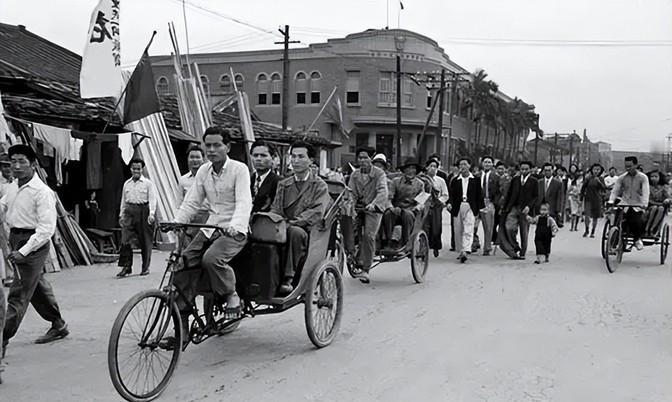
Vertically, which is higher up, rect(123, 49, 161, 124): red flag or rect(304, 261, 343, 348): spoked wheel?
rect(123, 49, 161, 124): red flag

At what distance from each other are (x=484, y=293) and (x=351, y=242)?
6.67 feet

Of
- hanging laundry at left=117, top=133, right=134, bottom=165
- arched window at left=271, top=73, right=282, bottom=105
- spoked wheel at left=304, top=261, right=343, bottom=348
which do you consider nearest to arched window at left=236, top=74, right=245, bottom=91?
arched window at left=271, top=73, right=282, bottom=105

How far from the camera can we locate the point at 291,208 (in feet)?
22.0

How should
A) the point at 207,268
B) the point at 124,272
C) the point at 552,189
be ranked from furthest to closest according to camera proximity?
the point at 552,189 → the point at 124,272 → the point at 207,268

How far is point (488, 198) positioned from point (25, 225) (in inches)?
403

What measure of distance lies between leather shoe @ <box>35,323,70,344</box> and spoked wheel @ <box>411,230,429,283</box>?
5144mm

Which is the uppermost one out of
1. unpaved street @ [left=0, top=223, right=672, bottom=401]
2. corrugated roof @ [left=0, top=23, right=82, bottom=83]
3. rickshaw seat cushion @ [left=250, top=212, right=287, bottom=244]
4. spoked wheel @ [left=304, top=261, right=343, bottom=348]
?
corrugated roof @ [left=0, top=23, right=82, bottom=83]

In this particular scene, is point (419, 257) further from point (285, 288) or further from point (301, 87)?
point (301, 87)

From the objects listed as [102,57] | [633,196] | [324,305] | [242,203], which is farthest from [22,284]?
[633,196]

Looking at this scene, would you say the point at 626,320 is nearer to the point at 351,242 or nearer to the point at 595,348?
the point at 595,348

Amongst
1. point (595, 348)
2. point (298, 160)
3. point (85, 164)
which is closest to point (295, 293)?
point (298, 160)

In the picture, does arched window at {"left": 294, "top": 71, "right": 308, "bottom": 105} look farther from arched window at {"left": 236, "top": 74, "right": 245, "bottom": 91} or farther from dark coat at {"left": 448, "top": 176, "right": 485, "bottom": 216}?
dark coat at {"left": 448, "top": 176, "right": 485, "bottom": 216}

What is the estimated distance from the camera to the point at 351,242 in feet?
30.6

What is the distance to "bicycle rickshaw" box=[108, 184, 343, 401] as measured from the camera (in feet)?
15.7
